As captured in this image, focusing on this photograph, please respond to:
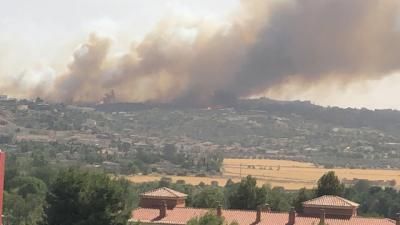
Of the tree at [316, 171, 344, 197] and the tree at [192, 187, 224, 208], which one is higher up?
the tree at [316, 171, 344, 197]

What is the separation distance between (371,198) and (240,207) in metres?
38.2

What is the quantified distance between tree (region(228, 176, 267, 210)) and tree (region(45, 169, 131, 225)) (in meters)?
27.5

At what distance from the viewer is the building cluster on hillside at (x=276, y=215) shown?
6588cm

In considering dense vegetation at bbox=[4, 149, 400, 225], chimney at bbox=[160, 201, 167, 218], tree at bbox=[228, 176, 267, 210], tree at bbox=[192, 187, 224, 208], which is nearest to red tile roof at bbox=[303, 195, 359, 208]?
dense vegetation at bbox=[4, 149, 400, 225]

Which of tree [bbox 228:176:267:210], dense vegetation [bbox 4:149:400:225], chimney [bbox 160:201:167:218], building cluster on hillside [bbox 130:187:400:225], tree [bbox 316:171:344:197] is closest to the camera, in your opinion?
dense vegetation [bbox 4:149:400:225]

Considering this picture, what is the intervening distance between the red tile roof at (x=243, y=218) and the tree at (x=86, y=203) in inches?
455

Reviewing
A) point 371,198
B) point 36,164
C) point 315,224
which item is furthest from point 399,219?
point 36,164

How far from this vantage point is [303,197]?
268ft

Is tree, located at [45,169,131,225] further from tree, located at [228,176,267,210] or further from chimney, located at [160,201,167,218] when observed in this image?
tree, located at [228,176,267,210]

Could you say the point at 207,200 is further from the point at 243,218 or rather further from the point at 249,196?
the point at 243,218

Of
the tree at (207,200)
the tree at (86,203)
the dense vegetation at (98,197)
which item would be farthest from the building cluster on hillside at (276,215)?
the tree at (86,203)

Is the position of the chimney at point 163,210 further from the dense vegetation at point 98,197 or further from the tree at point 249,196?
the tree at point 249,196

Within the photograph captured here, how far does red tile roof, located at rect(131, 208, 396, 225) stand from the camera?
65.9 m

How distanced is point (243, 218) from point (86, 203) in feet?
55.7
